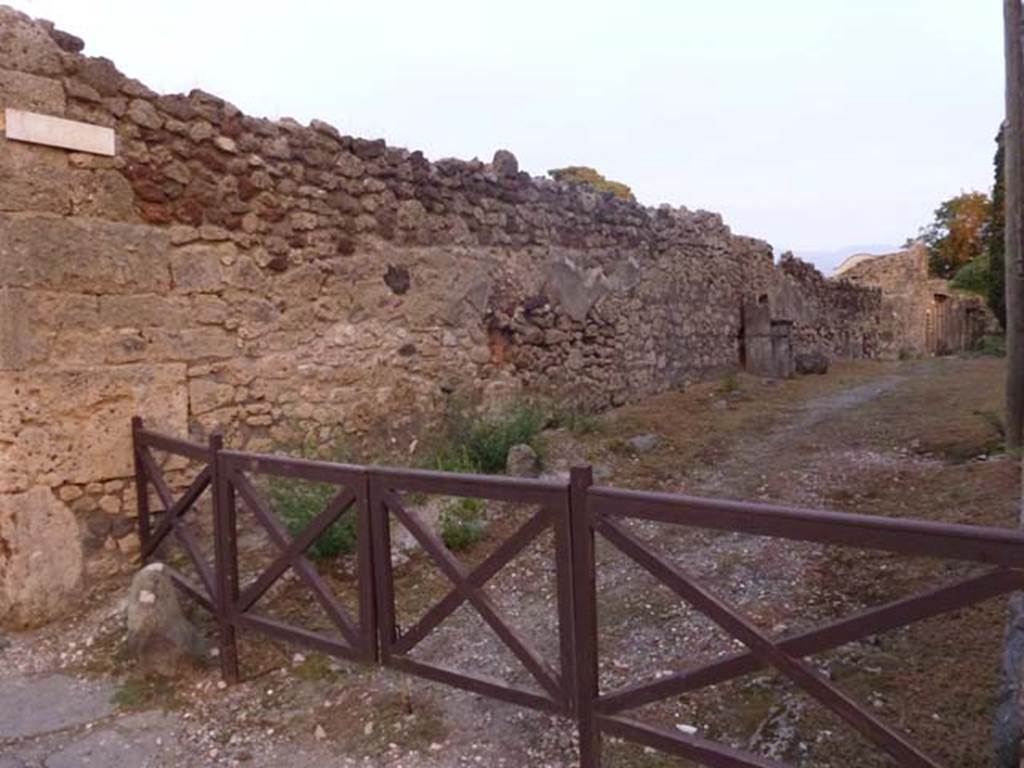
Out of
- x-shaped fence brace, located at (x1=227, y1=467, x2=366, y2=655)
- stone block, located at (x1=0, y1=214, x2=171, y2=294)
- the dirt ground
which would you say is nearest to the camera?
the dirt ground

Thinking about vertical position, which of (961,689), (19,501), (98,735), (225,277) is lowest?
(98,735)

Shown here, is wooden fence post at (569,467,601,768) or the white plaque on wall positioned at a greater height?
the white plaque on wall

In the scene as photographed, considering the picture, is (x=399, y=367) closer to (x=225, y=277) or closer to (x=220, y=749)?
(x=225, y=277)

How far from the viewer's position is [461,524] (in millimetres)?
4973

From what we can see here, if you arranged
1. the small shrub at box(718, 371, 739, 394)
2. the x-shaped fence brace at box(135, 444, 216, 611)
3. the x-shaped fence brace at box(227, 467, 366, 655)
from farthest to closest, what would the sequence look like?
the small shrub at box(718, 371, 739, 394) < the x-shaped fence brace at box(135, 444, 216, 611) < the x-shaped fence brace at box(227, 467, 366, 655)

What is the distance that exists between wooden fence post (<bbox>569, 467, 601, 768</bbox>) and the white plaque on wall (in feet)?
11.4

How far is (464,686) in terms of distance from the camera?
9.39 ft

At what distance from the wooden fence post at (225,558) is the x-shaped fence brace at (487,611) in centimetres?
88

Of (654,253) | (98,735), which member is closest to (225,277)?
(98,735)

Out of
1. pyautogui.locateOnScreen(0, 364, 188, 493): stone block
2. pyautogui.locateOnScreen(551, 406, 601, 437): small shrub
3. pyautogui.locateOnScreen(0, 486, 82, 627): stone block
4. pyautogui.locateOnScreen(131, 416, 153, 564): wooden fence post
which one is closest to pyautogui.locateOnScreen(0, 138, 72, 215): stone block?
pyautogui.locateOnScreen(0, 364, 188, 493): stone block

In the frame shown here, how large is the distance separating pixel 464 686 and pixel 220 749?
3.18 ft

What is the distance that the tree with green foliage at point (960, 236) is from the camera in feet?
98.0

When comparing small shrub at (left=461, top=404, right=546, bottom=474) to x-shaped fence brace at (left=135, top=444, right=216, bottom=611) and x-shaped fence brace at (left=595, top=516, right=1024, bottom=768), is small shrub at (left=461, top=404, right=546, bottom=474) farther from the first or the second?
x-shaped fence brace at (left=595, top=516, right=1024, bottom=768)

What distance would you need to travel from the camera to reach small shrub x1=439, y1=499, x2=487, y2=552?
15.8 ft
